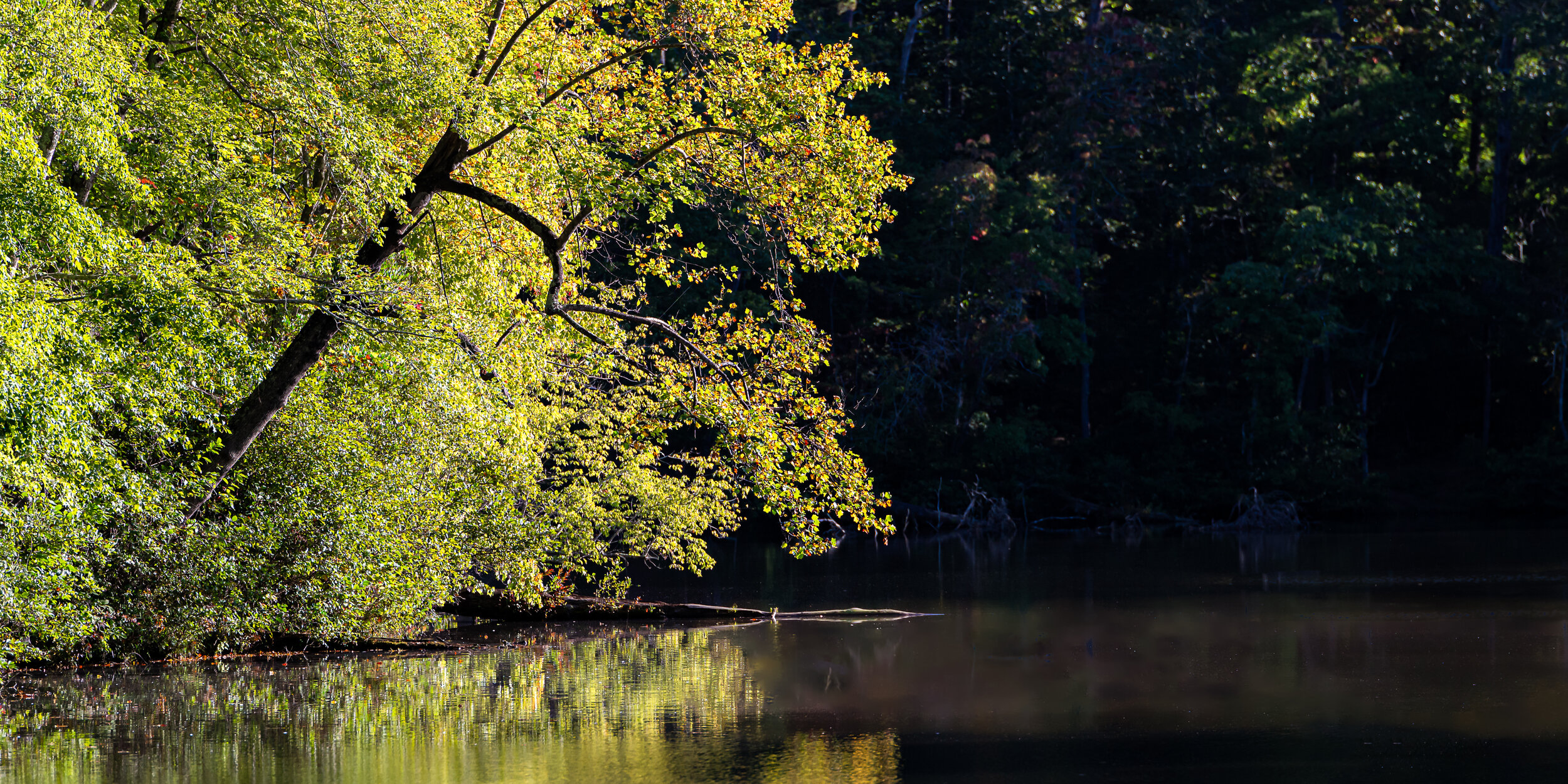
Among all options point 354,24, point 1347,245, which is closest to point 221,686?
point 354,24

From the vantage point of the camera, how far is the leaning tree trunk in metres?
14.8

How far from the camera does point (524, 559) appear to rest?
717 inches

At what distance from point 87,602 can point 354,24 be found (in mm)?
5975

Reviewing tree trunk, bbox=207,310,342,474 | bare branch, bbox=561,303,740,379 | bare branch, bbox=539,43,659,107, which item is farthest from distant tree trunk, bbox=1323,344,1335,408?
tree trunk, bbox=207,310,342,474

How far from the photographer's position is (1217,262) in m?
45.2

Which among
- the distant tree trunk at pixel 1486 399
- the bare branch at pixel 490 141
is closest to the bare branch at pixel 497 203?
the bare branch at pixel 490 141

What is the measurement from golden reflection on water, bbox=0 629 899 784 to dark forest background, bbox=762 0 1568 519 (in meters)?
24.0

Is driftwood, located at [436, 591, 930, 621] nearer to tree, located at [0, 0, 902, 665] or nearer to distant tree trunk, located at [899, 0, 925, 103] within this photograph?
tree, located at [0, 0, 902, 665]

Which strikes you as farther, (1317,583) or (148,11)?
(1317,583)

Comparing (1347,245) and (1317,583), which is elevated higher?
(1347,245)

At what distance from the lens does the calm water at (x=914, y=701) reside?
9766 mm

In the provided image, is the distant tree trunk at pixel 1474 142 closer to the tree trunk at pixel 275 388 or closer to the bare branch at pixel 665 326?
the bare branch at pixel 665 326

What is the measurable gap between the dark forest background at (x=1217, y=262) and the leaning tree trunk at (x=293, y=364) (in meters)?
24.0

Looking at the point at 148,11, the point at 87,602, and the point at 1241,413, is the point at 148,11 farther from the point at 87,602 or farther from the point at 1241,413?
the point at 1241,413
